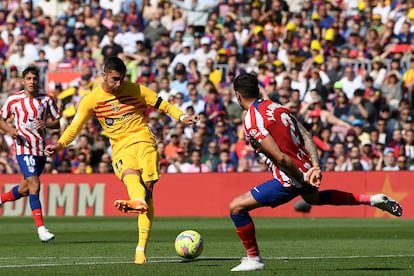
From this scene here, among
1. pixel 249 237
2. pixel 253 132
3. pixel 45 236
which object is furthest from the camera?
pixel 45 236

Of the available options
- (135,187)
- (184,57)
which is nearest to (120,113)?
(135,187)

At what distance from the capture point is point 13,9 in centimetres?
3512

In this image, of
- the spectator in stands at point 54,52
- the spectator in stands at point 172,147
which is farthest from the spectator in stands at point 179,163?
the spectator in stands at point 54,52

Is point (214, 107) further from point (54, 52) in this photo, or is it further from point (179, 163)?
point (54, 52)

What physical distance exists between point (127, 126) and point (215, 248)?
296 centimetres

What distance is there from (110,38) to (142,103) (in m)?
18.5

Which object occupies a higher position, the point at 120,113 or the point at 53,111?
the point at 120,113

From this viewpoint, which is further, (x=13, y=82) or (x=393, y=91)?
(x=13, y=82)

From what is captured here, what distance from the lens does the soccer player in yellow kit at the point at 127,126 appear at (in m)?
13.0

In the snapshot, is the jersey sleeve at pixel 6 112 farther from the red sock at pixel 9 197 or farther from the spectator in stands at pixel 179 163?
the spectator in stands at pixel 179 163

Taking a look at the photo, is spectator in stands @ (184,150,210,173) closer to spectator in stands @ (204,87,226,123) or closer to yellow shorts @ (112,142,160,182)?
spectator in stands @ (204,87,226,123)

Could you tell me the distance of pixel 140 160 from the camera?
1319cm

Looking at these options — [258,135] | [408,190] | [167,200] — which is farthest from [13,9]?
[258,135]

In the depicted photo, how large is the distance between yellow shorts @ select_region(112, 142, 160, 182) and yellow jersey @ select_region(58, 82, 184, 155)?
85 mm
